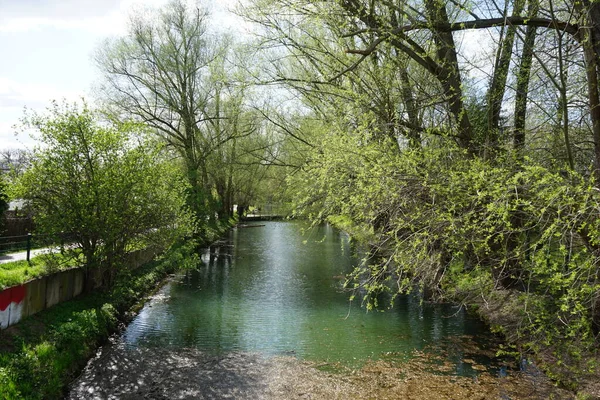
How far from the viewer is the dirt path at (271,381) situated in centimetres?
801

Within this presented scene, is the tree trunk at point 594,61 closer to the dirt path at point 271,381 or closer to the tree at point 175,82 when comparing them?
the dirt path at point 271,381

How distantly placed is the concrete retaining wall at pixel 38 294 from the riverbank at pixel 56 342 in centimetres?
17

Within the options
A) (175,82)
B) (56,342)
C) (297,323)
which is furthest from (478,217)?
(175,82)

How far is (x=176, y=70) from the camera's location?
27.3 metres

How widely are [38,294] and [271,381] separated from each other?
18.5ft

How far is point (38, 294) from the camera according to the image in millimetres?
10039

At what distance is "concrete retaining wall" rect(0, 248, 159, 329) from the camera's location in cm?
873

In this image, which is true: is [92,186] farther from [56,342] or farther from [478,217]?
[478,217]

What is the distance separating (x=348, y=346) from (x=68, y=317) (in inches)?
253

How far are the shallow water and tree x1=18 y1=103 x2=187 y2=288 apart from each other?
2.40 metres

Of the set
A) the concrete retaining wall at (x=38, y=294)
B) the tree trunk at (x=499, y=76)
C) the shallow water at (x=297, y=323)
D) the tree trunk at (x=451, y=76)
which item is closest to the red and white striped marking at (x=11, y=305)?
the concrete retaining wall at (x=38, y=294)

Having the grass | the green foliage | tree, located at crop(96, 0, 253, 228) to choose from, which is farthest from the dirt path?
tree, located at crop(96, 0, 253, 228)

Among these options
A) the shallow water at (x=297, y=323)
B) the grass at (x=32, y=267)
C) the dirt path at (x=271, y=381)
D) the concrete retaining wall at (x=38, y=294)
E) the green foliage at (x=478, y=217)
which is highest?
the green foliage at (x=478, y=217)

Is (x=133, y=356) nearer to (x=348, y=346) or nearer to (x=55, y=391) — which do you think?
(x=55, y=391)
